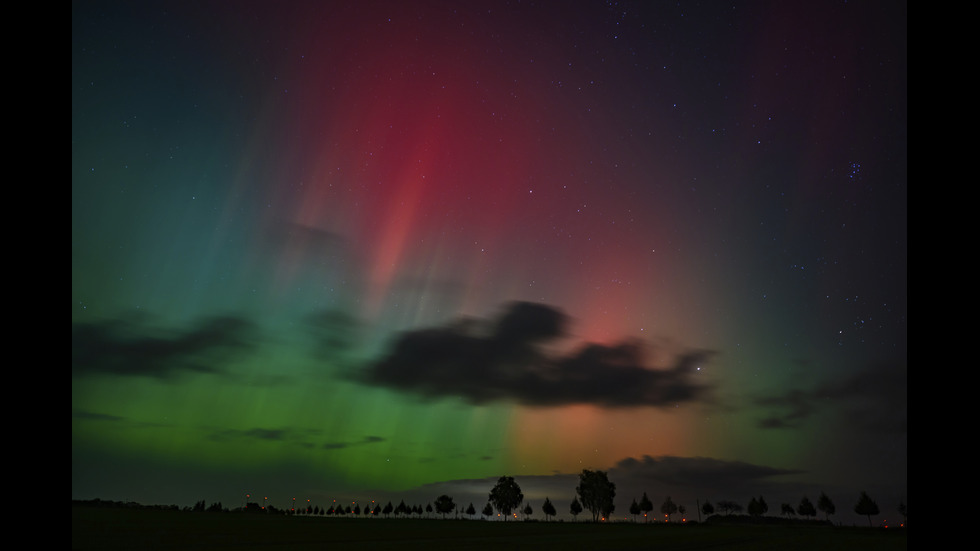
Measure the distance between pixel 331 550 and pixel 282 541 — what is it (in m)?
14.0

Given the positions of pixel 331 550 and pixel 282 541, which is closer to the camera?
pixel 331 550

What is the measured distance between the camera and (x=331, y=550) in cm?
5288
